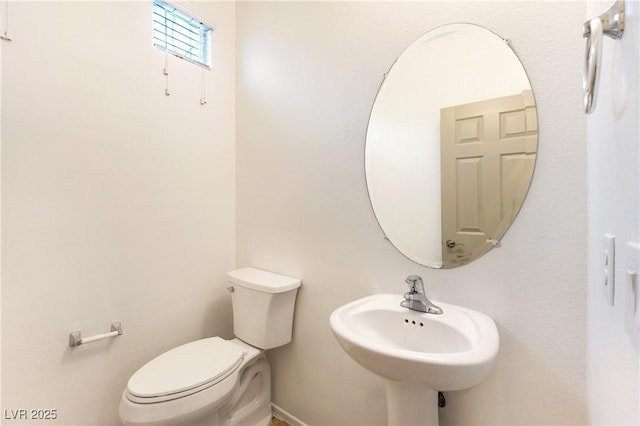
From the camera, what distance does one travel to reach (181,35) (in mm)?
1616

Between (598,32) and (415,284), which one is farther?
(415,284)

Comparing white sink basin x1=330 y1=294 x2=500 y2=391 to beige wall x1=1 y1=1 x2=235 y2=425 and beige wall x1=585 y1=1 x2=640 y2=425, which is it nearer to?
beige wall x1=585 y1=1 x2=640 y2=425

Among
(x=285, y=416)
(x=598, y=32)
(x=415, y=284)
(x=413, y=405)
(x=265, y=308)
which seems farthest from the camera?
(x=285, y=416)

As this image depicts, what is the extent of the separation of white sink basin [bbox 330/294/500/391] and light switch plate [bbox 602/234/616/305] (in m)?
0.29

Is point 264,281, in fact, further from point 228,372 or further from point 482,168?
point 482,168

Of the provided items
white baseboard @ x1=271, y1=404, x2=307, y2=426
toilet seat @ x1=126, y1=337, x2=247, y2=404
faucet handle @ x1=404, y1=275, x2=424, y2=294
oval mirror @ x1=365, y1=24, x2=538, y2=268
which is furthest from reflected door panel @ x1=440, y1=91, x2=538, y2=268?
white baseboard @ x1=271, y1=404, x2=307, y2=426

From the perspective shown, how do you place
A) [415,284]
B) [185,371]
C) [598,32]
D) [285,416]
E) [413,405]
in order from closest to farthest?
1. [598,32]
2. [413,405]
3. [415,284]
4. [185,371]
5. [285,416]

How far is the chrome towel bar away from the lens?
125 centimetres

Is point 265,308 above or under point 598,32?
under

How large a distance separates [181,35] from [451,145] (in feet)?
5.03

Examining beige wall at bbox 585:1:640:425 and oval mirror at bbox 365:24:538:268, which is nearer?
beige wall at bbox 585:1:640:425

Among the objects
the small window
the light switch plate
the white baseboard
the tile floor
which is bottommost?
the tile floor

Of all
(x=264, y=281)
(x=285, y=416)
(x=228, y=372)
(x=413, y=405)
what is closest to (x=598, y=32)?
(x=413, y=405)

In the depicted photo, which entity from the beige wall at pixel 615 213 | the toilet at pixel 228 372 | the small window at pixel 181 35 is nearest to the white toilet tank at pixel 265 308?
the toilet at pixel 228 372
